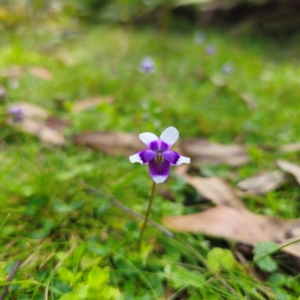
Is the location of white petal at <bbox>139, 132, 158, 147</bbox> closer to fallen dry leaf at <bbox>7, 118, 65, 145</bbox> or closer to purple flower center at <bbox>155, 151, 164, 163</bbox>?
purple flower center at <bbox>155, 151, 164, 163</bbox>

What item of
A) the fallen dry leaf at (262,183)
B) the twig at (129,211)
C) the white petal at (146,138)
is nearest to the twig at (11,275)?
the twig at (129,211)

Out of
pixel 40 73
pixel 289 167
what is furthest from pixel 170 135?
pixel 40 73

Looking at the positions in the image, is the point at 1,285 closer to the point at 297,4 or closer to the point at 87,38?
the point at 87,38

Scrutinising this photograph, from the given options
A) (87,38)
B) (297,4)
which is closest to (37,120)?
(87,38)

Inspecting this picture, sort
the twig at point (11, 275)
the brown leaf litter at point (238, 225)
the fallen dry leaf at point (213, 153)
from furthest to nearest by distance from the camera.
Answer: the fallen dry leaf at point (213, 153), the brown leaf litter at point (238, 225), the twig at point (11, 275)

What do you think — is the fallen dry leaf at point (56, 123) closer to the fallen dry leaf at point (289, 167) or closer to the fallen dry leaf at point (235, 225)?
the fallen dry leaf at point (235, 225)

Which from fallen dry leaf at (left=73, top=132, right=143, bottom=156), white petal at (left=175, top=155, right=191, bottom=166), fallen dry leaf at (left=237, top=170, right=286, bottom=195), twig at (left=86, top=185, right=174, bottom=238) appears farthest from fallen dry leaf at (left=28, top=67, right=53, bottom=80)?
white petal at (left=175, top=155, right=191, bottom=166)
